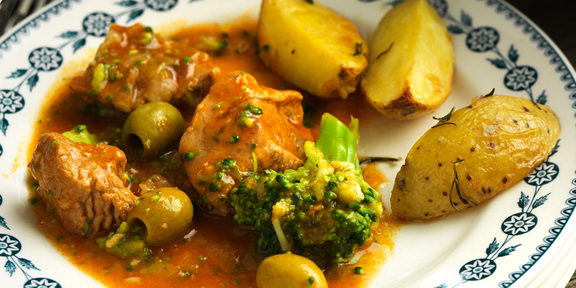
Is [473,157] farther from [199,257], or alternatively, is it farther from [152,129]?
[152,129]

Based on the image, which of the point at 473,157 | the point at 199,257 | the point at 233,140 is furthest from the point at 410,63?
the point at 199,257

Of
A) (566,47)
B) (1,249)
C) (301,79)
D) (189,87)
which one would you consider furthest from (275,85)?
(566,47)

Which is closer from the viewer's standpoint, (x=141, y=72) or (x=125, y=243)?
(x=125, y=243)

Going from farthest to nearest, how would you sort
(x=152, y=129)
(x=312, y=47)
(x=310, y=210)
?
(x=312, y=47)
(x=152, y=129)
(x=310, y=210)

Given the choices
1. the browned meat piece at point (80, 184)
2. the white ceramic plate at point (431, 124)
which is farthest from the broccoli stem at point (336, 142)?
the browned meat piece at point (80, 184)

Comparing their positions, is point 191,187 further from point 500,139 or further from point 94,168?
point 500,139

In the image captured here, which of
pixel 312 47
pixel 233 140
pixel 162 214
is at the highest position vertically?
pixel 312 47

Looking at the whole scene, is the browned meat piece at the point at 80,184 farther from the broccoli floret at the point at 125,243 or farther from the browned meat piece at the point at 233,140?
the browned meat piece at the point at 233,140

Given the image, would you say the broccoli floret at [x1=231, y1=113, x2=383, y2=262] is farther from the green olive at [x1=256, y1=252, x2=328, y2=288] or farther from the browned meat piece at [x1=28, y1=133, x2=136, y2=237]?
the browned meat piece at [x1=28, y1=133, x2=136, y2=237]
